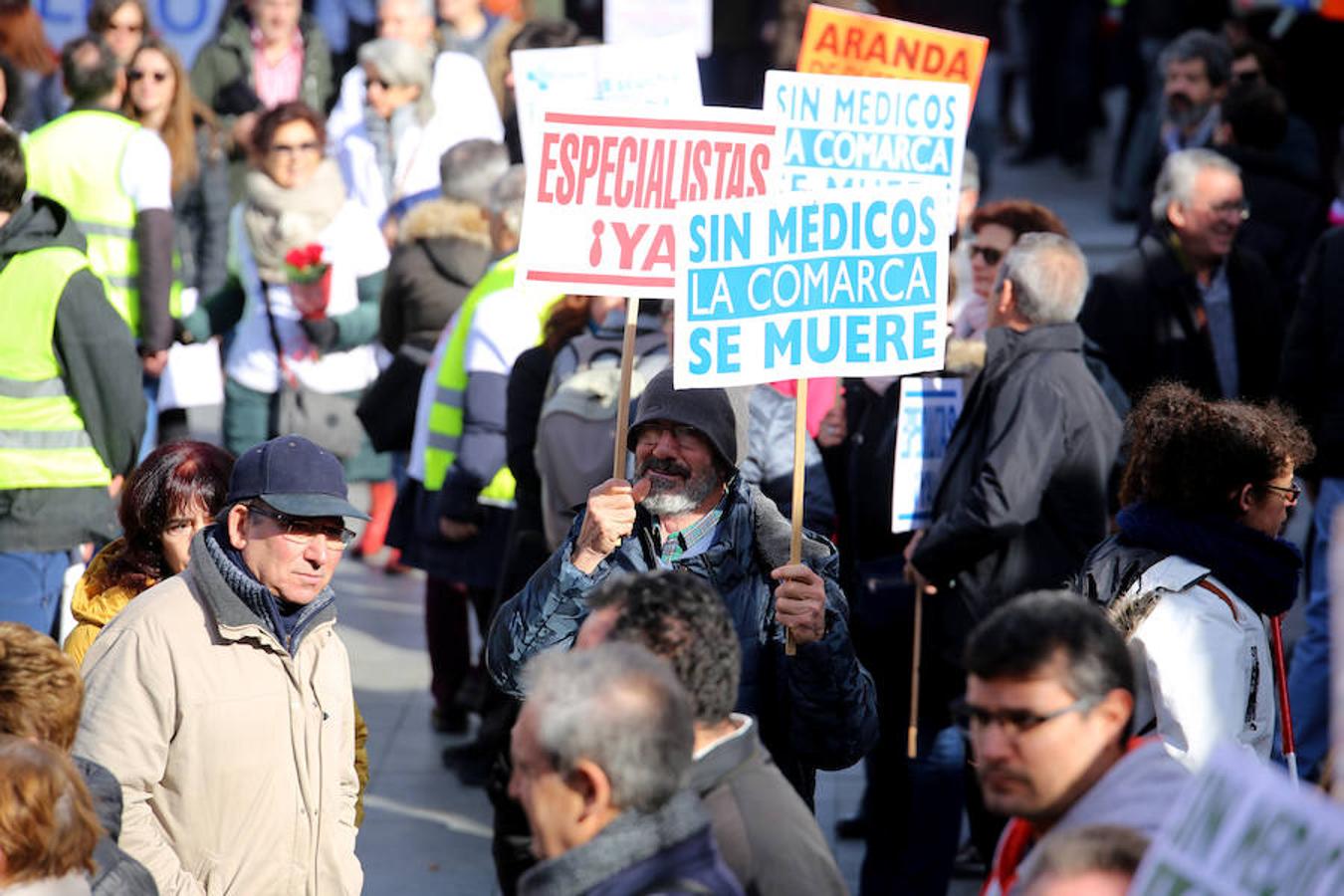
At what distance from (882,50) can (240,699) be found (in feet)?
13.7

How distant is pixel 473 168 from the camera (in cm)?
869

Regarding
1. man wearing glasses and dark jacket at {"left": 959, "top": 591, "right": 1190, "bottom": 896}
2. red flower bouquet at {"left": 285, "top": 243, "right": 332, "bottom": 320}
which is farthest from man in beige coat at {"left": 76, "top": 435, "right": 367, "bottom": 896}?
red flower bouquet at {"left": 285, "top": 243, "right": 332, "bottom": 320}

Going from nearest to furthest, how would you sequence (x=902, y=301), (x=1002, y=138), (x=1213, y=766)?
(x=1213, y=766), (x=902, y=301), (x=1002, y=138)

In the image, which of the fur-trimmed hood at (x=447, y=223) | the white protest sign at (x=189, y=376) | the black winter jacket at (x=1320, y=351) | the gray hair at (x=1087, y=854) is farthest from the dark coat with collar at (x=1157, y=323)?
the gray hair at (x=1087, y=854)

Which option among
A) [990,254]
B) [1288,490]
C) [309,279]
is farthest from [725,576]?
[309,279]

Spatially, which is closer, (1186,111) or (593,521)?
(593,521)

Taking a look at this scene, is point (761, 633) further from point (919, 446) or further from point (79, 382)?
point (79, 382)

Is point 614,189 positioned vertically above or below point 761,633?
above

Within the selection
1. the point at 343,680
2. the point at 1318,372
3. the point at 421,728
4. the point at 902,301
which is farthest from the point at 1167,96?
the point at 343,680

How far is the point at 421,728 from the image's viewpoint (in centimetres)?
851

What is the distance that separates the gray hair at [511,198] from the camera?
7691 millimetres

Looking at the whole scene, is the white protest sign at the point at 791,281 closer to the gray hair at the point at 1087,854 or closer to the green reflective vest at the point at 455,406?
the gray hair at the point at 1087,854

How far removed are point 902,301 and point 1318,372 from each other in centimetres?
293

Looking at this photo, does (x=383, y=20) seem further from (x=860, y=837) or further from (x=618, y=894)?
(x=618, y=894)
